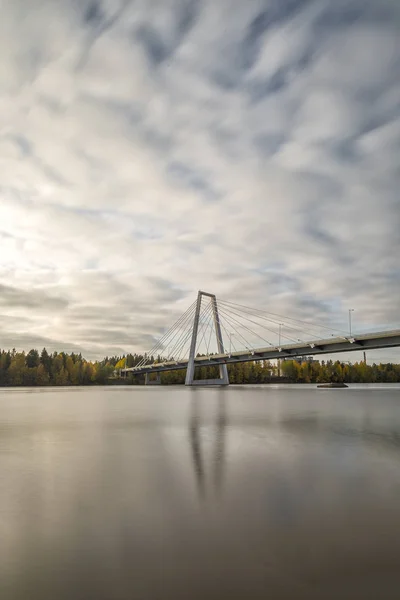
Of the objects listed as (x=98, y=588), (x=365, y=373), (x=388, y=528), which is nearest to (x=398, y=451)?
(x=388, y=528)

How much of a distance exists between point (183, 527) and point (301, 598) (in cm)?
227

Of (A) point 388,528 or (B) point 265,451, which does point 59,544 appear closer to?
(A) point 388,528

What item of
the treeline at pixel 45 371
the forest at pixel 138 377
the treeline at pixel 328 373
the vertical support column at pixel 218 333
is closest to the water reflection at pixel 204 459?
the vertical support column at pixel 218 333

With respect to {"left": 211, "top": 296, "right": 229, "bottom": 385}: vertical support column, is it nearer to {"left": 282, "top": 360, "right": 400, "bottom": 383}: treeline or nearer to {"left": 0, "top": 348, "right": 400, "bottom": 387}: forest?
{"left": 0, "top": 348, "right": 400, "bottom": 387}: forest

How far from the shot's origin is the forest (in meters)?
141

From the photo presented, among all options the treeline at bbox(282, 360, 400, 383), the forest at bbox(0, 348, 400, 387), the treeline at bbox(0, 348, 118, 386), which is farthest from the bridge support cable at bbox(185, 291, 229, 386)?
the treeline at bbox(282, 360, 400, 383)

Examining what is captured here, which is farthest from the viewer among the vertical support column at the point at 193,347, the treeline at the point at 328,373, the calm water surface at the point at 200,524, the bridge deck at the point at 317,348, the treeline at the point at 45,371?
the treeline at the point at 328,373

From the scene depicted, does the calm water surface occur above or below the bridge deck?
below

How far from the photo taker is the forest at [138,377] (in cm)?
14125

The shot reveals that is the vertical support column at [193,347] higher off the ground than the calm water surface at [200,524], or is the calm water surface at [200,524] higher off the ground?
the vertical support column at [193,347]

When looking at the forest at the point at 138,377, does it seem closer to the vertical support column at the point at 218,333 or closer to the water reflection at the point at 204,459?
the vertical support column at the point at 218,333

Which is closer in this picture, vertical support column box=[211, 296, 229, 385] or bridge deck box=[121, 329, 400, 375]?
bridge deck box=[121, 329, 400, 375]

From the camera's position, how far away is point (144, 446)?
13430 mm

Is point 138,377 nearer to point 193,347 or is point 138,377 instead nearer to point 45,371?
point 45,371
